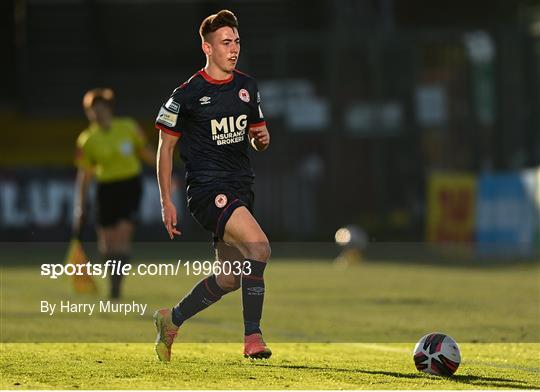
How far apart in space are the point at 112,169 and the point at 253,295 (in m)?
6.93

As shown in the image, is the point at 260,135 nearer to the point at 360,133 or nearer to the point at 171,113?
the point at 171,113

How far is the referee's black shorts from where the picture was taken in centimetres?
1542

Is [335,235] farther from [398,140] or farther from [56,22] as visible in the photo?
[56,22]

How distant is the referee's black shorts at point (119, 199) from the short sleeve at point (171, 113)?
7.04m

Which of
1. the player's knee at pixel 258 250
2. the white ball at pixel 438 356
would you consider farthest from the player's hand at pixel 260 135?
the white ball at pixel 438 356

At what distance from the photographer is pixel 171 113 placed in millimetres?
8422

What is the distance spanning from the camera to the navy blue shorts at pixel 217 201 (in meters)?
8.59

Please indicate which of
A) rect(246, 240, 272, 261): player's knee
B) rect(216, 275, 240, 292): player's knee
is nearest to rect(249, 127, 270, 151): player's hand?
rect(246, 240, 272, 261): player's knee

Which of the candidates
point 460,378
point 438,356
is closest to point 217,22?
point 438,356

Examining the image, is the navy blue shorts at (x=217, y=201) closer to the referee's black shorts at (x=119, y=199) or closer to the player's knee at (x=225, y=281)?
the player's knee at (x=225, y=281)

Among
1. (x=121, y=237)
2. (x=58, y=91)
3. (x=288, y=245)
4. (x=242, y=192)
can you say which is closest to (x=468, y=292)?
(x=121, y=237)

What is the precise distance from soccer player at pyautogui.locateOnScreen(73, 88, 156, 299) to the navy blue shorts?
638cm

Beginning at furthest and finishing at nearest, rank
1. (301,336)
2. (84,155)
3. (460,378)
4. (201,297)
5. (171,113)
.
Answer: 1. (84,155)
2. (301,336)
3. (201,297)
4. (171,113)
5. (460,378)

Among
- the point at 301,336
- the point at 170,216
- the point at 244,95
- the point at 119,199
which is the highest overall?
the point at 244,95
